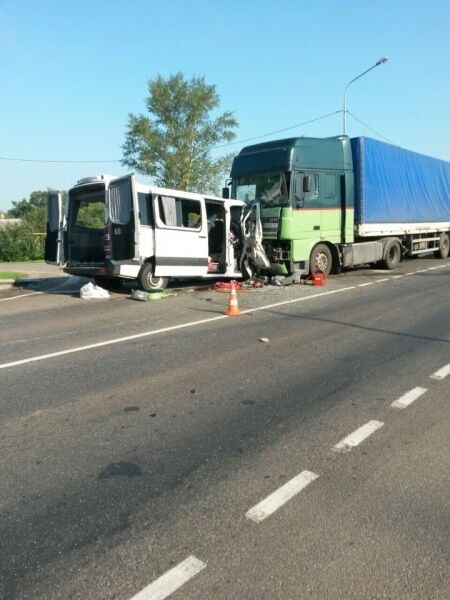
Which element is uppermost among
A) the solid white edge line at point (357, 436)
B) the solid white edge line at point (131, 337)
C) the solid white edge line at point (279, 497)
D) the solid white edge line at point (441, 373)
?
the solid white edge line at point (131, 337)

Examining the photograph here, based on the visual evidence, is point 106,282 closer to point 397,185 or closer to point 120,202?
point 120,202

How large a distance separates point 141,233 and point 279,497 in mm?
8522

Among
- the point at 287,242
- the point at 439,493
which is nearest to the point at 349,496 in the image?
the point at 439,493

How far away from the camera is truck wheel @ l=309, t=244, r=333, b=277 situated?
13.4m

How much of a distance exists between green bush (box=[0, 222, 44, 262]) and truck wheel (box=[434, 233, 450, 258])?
18.3m

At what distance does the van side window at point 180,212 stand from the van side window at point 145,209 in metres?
0.24

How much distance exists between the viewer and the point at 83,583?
2227mm

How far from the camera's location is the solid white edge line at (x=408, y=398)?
4.39 metres

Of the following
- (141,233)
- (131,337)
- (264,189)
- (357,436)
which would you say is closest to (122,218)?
(141,233)

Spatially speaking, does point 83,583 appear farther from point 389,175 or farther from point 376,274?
point 389,175

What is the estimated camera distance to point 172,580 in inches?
87.7

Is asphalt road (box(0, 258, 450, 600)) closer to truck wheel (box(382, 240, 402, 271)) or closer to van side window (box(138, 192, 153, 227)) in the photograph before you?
van side window (box(138, 192, 153, 227))

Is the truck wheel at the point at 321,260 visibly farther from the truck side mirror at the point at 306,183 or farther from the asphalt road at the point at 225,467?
the asphalt road at the point at 225,467

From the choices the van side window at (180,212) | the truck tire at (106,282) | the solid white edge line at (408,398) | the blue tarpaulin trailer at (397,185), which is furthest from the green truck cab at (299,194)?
the solid white edge line at (408,398)
